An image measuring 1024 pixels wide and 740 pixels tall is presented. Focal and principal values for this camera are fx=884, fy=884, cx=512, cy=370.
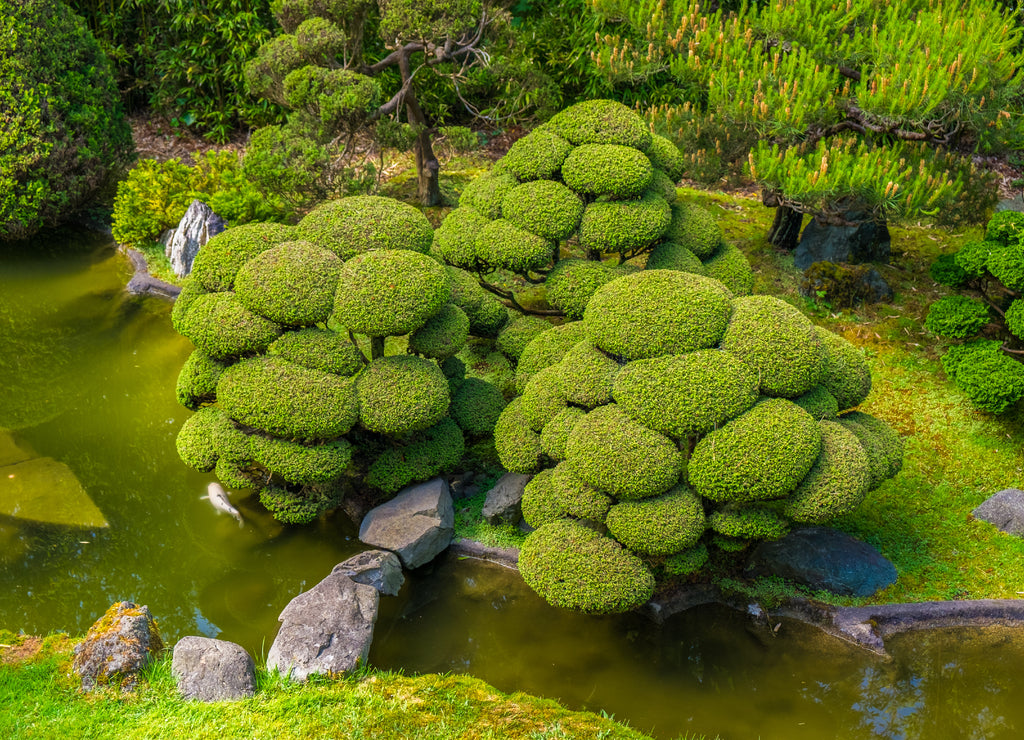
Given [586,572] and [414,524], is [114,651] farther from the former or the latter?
[586,572]

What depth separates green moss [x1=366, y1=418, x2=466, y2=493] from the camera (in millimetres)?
7574

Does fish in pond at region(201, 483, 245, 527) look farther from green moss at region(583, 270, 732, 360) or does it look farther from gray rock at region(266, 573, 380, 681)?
green moss at region(583, 270, 732, 360)

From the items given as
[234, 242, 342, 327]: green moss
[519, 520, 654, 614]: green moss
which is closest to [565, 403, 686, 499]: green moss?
[519, 520, 654, 614]: green moss

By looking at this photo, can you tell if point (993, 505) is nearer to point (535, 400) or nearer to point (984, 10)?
point (535, 400)

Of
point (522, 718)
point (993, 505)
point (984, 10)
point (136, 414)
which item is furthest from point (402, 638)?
point (984, 10)

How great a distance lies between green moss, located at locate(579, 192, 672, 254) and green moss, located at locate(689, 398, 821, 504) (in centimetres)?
249

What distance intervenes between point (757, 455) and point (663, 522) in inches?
31.9

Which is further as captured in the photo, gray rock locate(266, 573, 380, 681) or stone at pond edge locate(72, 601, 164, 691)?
gray rock locate(266, 573, 380, 681)

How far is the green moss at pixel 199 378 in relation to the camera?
24.7ft

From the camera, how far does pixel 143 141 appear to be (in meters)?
15.5

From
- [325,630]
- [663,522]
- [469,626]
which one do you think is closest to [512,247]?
[663,522]

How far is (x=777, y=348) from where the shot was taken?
6.42 metres

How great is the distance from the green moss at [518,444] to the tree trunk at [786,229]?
5.74 metres

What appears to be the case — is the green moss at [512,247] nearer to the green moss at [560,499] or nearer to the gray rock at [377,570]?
the green moss at [560,499]
